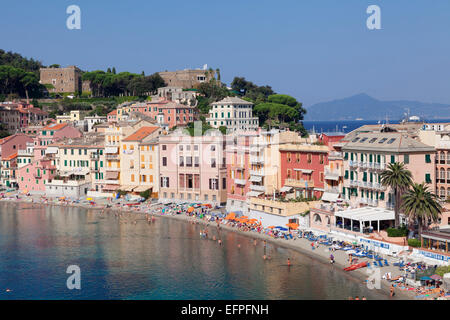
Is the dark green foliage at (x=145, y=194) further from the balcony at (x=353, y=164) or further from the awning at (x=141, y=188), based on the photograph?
the balcony at (x=353, y=164)

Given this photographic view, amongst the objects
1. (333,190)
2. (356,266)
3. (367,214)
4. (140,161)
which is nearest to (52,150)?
(140,161)

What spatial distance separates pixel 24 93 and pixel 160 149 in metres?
83.2

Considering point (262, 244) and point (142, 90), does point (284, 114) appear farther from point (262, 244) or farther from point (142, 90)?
point (262, 244)

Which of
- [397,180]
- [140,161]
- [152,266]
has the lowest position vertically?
[152,266]

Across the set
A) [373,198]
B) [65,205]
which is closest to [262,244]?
[373,198]

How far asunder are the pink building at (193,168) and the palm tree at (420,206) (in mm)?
30909

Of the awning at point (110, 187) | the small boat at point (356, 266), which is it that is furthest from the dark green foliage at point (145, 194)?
the small boat at point (356, 266)

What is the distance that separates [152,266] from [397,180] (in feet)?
70.8

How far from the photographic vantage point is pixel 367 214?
49.6 m

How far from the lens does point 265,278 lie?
43.5 meters

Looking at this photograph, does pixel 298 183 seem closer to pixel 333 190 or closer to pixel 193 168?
pixel 333 190

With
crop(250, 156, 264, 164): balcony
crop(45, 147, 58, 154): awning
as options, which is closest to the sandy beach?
crop(45, 147, 58, 154): awning

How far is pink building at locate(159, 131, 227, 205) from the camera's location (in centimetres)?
7231

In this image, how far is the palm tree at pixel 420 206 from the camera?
4375cm
